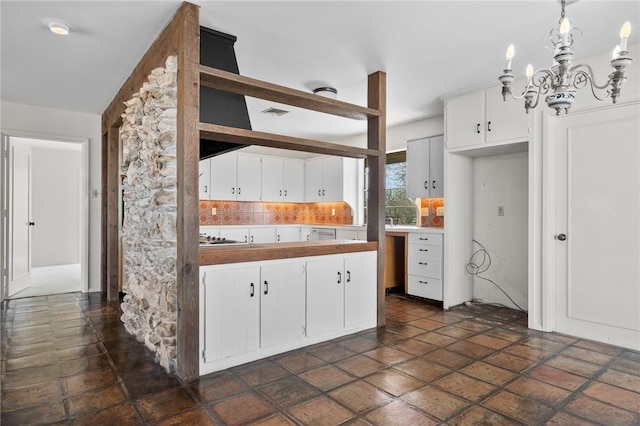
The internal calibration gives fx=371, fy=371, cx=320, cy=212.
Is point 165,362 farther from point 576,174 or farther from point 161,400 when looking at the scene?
point 576,174

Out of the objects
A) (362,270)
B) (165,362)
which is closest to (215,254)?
(165,362)

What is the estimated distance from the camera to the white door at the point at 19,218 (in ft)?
16.0

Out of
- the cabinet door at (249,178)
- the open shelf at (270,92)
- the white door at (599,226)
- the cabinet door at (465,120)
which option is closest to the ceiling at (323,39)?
the cabinet door at (465,120)

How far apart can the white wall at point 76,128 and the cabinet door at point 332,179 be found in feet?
12.0

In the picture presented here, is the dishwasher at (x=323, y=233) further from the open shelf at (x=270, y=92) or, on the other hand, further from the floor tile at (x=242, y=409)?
the floor tile at (x=242, y=409)

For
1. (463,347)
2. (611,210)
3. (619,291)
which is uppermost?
(611,210)

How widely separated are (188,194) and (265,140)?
0.78 meters

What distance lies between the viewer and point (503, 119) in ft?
12.8

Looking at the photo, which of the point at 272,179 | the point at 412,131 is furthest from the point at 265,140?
the point at 272,179

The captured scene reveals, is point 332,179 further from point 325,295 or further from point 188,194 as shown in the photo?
point 188,194

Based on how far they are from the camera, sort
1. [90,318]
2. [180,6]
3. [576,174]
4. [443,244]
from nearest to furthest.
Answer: [180,6] < [576,174] < [90,318] < [443,244]

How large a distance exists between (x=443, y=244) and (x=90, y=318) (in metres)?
4.03

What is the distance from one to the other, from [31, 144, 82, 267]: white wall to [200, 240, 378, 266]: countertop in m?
6.18

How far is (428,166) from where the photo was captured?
508cm
